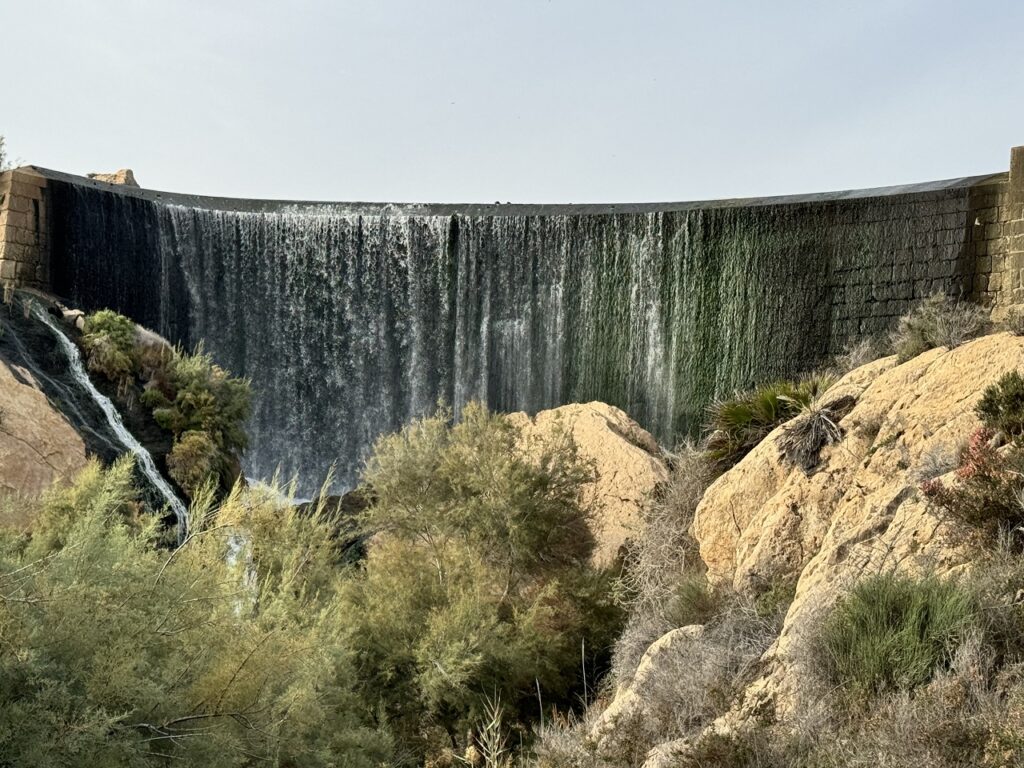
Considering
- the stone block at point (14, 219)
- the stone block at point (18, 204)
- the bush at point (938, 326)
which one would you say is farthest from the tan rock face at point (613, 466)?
the stone block at point (18, 204)

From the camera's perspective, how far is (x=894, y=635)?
801cm

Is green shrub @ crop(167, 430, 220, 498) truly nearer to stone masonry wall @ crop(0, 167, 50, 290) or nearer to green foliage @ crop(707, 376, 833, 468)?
stone masonry wall @ crop(0, 167, 50, 290)

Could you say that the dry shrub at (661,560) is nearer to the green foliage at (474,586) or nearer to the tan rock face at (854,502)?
the tan rock face at (854,502)

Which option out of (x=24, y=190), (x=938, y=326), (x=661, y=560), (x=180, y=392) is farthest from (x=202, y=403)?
(x=938, y=326)

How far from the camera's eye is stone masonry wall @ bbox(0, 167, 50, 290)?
81.8 ft

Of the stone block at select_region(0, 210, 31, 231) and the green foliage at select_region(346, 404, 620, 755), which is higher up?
the stone block at select_region(0, 210, 31, 231)

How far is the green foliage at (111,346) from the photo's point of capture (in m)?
22.7

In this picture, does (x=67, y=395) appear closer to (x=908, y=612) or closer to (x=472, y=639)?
(x=472, y=639)

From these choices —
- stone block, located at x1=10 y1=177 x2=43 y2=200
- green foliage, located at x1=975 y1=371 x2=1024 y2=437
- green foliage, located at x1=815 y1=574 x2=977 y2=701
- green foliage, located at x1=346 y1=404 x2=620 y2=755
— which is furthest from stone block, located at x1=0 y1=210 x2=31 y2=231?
green foliage, located at x1=815 y1=574 x2=977 y2=701

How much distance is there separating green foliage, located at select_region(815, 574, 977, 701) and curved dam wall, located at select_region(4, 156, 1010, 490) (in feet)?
51.4

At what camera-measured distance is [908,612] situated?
8.17 meters

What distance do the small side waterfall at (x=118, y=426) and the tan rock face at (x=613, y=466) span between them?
20.3 ft

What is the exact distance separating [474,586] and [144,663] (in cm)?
901

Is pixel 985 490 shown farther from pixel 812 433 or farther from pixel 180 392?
pixel 180 392
